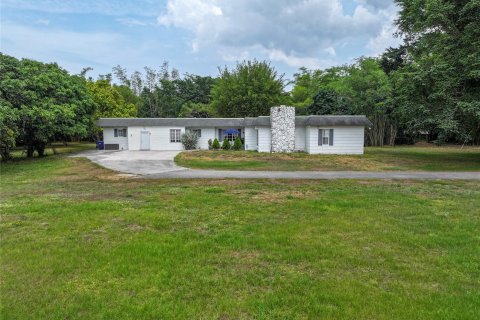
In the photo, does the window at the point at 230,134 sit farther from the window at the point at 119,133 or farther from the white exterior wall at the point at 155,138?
the window at the point at 119,133

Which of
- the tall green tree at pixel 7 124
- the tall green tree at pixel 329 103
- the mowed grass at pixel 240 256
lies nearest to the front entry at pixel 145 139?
the tall green tree at pixel 7 124

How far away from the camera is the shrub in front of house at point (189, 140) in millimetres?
28859

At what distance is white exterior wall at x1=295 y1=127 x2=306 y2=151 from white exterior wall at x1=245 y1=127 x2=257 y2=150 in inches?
138

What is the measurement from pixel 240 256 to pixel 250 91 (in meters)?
33.5

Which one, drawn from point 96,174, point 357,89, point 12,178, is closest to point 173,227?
point 96,174

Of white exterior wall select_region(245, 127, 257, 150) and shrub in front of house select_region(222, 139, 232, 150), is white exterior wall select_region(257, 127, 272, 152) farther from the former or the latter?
shrub in front of house select_region(222, 139, 232, 150)

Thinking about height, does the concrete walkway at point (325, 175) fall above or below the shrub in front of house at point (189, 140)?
below

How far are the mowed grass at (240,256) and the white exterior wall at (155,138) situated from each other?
20.0 metres

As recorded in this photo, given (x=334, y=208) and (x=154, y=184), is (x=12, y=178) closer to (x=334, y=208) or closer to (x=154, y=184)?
(x=154, y=184)

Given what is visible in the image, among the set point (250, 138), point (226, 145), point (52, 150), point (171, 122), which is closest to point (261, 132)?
point (250, 138)

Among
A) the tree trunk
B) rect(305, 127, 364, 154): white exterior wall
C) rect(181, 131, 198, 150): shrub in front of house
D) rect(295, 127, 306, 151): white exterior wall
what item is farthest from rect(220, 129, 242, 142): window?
the tree trunk

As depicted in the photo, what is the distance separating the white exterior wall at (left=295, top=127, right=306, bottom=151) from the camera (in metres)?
26.9

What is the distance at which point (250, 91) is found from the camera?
37062 millimetres

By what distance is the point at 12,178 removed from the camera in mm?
13617
